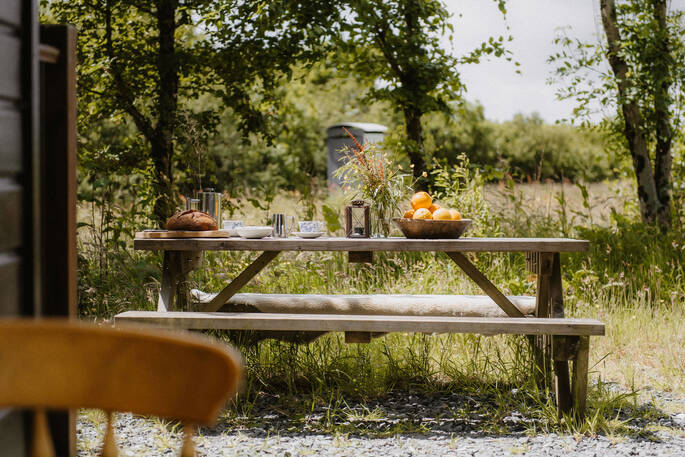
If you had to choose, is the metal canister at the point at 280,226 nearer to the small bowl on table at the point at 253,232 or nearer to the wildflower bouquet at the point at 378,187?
the small bowl on table at the point at 253,232

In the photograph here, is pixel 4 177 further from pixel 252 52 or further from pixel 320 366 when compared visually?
pixel 252 52

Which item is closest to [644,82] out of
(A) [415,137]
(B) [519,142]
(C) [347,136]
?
(A) [415,137]

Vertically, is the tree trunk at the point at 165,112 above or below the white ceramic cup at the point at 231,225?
above

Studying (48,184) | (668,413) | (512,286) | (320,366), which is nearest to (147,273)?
(320,366)

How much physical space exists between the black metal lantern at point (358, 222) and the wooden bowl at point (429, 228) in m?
0.20

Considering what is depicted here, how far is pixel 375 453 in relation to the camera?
294cm

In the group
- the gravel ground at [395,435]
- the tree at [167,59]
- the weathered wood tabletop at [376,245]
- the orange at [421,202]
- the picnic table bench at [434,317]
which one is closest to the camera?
the gravel ground at [395,435]

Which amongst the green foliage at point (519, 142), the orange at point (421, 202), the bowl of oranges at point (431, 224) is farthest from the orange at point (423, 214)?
the green foliage at point (519, 142)

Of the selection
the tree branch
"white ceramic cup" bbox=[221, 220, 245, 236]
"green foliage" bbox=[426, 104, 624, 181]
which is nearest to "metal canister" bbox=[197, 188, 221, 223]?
"white ceramic cup" bbox=[221, 220, 245, 236]

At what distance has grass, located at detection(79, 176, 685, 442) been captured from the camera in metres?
3.40

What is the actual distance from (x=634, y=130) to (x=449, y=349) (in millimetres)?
3982

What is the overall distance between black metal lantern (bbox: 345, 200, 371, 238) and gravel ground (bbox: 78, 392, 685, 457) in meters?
0.97

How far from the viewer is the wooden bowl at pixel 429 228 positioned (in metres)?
3.57

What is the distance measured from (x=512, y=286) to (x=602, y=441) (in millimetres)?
2131
